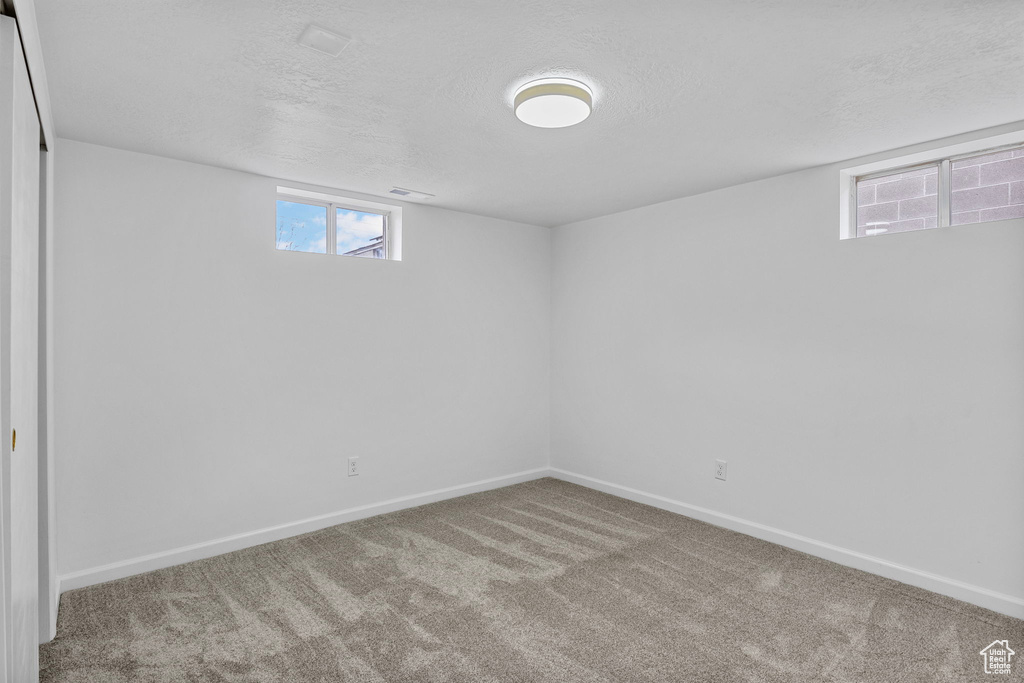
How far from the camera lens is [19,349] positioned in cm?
175

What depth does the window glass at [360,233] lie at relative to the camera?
4.05 m

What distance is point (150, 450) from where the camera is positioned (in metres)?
3.15

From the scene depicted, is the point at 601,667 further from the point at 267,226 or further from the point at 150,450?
the point at 267,226

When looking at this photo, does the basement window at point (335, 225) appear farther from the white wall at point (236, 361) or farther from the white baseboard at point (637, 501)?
the white baseboard at point (637, 501)

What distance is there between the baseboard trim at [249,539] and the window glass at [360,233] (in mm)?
1897

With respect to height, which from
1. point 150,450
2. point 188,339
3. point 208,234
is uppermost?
point 208,234

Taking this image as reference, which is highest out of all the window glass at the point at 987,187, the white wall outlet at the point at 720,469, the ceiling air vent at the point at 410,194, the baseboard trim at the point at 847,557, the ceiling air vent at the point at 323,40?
the ceiling air vent at the point at 410,194

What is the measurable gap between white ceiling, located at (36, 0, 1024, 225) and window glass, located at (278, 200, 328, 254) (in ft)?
1.29

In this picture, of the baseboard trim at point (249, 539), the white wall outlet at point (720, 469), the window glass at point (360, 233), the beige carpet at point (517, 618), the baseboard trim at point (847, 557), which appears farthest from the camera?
the window glass at point (360, 233)

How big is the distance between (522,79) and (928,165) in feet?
8.03

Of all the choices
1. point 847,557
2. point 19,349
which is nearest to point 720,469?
point 847,557

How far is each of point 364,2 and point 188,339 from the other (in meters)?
2.40

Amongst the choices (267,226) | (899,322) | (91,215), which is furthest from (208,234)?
(899,322)

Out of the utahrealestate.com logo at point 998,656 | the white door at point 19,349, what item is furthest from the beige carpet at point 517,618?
the white door at point 19,349
